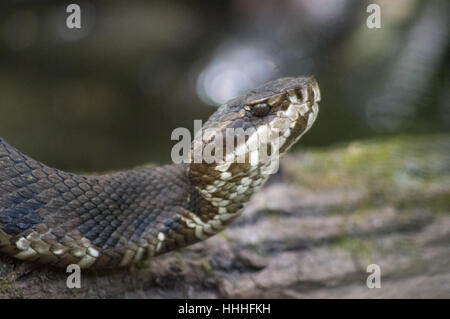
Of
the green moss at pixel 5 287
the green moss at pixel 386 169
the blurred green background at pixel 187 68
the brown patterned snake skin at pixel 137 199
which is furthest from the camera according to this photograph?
the blurred green background at pixel 187 68

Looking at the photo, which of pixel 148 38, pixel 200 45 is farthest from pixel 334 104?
pixel 148 38

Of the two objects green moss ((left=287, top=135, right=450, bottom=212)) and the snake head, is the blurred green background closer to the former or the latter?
green moss ((left=287, top=135, right=450, bottom=212))

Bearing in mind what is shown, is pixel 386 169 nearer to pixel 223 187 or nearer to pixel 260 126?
pixel 260 126

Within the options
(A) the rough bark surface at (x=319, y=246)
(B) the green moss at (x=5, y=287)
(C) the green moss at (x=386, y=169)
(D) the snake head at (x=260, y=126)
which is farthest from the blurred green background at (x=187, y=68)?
(B) the green moss at (x=5, y=287)

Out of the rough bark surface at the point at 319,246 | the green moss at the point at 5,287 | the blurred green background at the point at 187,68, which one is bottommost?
the green moss at the point at 5,287

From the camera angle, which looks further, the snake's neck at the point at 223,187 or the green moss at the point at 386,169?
the green moss at the point at 386,169

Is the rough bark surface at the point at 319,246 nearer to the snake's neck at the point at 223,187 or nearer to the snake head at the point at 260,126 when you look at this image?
the snake's neck at the point at 223,187

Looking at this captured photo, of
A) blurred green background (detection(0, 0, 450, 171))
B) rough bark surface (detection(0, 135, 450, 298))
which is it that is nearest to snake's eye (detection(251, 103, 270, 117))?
rough bark surface (detection(0, 135, 450, 298))
